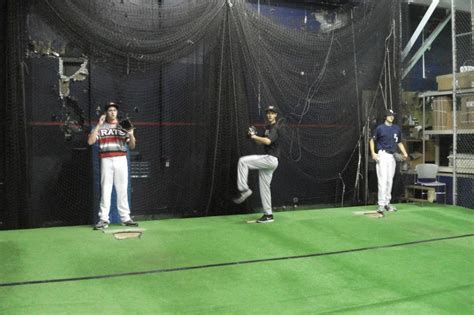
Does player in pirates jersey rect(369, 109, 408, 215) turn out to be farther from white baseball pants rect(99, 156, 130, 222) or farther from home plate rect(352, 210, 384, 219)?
white baseball pants rect(99, 156, 130, 222)

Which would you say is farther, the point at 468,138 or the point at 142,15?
the point at 468,138

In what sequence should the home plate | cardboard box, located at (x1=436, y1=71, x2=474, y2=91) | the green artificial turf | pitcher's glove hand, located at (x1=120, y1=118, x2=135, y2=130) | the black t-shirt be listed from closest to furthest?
the green artificial turf < pitcher's glove hand, located at (x1=120, y1=118, x2=135, y2=130) < the black t-shirt < the home plate < cardboard box, located at (x1=436, y1=71, x2=474, y2=91)

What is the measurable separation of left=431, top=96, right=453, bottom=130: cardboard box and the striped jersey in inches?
265

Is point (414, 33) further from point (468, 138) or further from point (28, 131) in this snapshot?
point (28, 131)

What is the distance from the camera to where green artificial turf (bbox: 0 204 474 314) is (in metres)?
4.37

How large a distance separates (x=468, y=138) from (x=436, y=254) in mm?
A: 5253

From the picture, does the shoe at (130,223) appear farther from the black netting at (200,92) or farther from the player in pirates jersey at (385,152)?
the player in pirates jersey at (385,152)

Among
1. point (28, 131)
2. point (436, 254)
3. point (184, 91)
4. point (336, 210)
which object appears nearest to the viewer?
point (436, 254)

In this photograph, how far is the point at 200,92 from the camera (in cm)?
826

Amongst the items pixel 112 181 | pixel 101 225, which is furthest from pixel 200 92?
pixel 101 225

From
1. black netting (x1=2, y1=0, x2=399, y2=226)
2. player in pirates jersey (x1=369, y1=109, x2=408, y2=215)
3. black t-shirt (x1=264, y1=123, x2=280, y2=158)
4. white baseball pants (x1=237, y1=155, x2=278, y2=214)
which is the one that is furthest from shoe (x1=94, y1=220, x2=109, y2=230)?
player in pirates jersey (x1=369, y1=109, x2=408, y2=215)

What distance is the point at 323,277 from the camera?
520 centimetres

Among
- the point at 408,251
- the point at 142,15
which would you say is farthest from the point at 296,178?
the point at 142,15

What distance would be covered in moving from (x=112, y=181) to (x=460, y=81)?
713 centimetres
